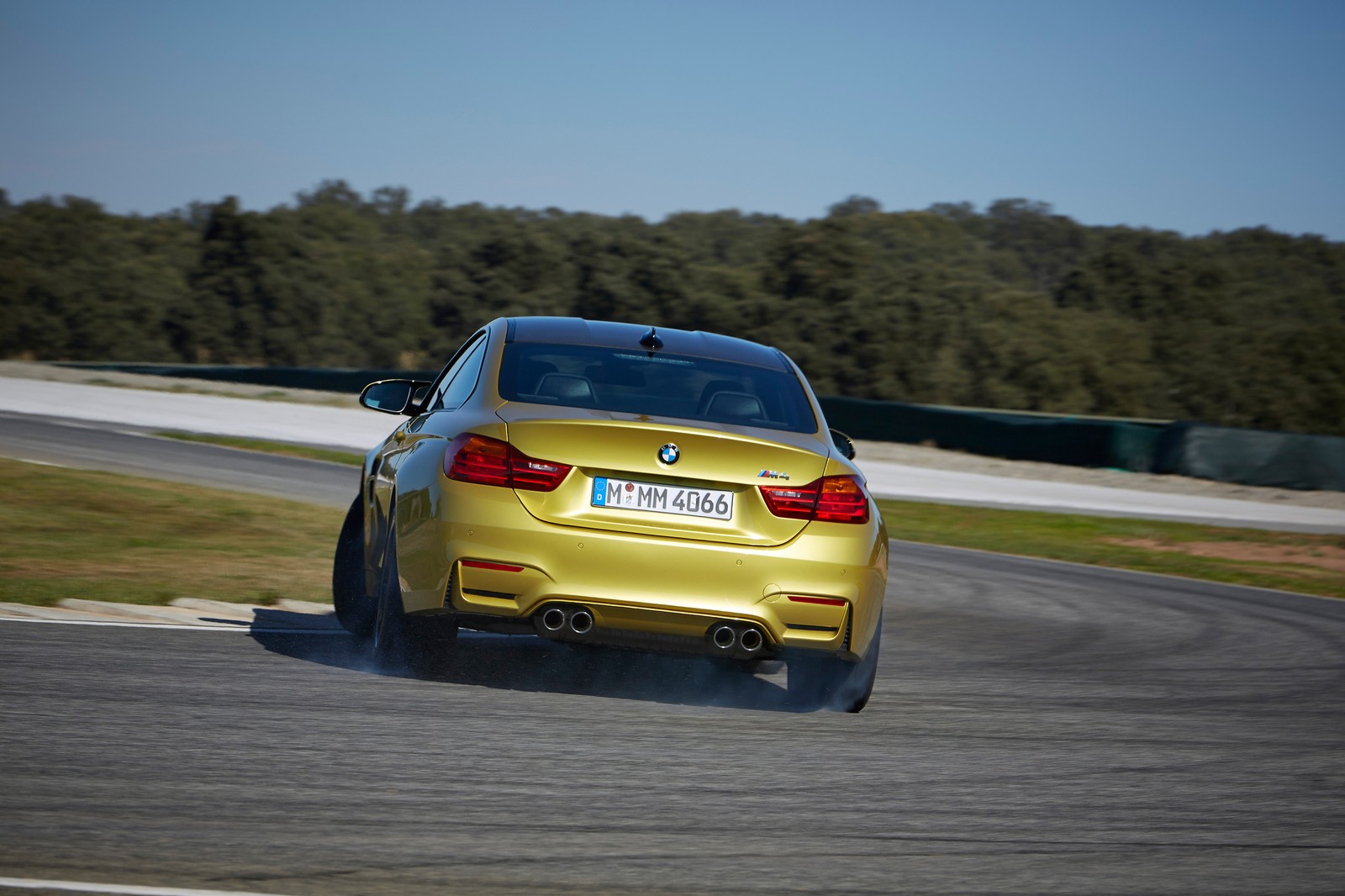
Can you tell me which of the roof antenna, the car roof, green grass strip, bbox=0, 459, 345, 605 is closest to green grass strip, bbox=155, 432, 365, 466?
green grass strip, bbox=0, 459, 345, 605

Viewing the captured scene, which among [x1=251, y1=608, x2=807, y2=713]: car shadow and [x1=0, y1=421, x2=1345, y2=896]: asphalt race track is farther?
[x1=251, y1=608, x2=807, y2=713]: car shadow

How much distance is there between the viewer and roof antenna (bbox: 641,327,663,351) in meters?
6.46

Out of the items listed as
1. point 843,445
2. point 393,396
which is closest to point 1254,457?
point 843,445

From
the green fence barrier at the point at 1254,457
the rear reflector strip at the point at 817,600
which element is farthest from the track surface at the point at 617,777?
the green fence barrier at the point at 1254,457

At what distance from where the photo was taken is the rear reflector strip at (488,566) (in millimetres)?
5438

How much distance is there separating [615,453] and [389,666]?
1.45 m

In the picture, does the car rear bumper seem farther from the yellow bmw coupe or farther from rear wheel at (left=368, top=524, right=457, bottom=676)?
rear wheel at (left=368, top=524, right=457, bottom=676)

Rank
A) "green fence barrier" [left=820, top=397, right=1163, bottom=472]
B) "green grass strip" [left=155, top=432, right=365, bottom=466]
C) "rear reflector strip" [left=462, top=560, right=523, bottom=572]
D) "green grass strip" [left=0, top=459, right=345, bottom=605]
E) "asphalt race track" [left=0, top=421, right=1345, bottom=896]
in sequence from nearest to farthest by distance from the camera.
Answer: "asphalt race track" [left=0, top=421, right=1345, bottom=896] → "rear reflector strip" [left=462, top=560, right=523, bottom=572] → "green grass strip" [left=0, top=459, right=345, bottom=605] → "green grass strip" [left=155, top=432, right=365, bottom=466] → "green fence barrier" [left=820, top=397, right=1163, bottom=472]

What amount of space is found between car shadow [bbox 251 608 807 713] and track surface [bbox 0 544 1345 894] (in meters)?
0.03

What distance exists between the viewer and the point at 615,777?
4.59m

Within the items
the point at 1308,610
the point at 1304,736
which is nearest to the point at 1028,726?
the point at 1304,736

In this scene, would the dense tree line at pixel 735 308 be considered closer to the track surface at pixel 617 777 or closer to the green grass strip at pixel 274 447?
the green grass strip at pixel 274 447

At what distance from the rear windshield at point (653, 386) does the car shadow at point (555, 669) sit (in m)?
1.14

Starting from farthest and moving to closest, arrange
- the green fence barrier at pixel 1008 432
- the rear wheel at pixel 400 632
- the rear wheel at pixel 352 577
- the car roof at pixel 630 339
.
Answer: the green fence barrier at pixel 1008 432 → the rear wheel at pixel 352 577 → the car roof at pixel 630 339 → the rear wheel at pixel 400 632
